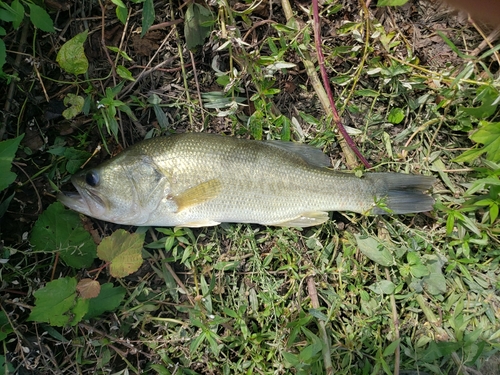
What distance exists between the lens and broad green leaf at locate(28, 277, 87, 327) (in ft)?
9.49

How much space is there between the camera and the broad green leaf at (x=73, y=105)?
10.1 ft

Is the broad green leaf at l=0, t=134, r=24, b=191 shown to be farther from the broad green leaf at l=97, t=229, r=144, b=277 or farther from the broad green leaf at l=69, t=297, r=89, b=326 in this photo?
the broad green leaf at l=69, t=297, r=89, b=326

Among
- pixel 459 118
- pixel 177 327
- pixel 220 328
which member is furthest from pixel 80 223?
pixel 459 118

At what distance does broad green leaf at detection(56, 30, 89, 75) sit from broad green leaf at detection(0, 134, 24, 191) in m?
0.68

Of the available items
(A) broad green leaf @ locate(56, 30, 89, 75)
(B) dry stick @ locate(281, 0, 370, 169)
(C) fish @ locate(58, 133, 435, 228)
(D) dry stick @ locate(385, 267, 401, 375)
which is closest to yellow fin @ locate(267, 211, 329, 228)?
(C) fish @ locate(58, 133, 435, 228)

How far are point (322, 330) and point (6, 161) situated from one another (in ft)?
8.83

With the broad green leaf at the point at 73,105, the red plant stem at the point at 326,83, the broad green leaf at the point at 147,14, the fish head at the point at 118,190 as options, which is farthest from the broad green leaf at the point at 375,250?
the broad green leaf at the point at 73,105

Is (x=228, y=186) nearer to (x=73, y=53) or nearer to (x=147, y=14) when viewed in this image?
(x=147, y=14)

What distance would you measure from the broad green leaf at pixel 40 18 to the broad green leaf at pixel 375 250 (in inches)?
115

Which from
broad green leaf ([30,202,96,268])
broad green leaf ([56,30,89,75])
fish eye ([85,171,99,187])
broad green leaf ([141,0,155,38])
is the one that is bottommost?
broad green leaf ([30,202,96,268])

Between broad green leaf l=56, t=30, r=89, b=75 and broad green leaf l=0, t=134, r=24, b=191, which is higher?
broad green leaf l=56, t=30, r=89, b=75

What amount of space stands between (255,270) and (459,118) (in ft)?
7.04

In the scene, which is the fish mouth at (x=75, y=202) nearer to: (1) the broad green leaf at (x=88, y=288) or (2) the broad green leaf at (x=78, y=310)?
(1) the broad green leaf at (x=88, y=288)

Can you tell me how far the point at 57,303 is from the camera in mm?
2920
